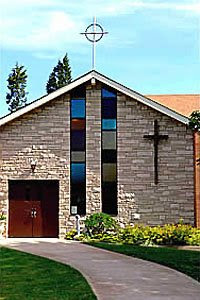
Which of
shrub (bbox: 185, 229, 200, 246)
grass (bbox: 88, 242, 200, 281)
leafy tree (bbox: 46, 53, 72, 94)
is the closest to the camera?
grass (bbox: 88, 242, 200, 281)

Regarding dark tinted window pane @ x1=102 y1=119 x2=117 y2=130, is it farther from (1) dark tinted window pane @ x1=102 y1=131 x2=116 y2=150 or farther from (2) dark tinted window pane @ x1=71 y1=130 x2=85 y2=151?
(2) dark tinted window pane @ x1=71 y1=130 x2=85 y2=151

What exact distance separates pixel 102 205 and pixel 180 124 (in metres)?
3.70

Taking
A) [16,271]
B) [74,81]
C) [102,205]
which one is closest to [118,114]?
[74,81]

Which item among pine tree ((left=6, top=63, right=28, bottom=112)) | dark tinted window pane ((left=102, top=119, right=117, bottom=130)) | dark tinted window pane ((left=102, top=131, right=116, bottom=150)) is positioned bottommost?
dark tinted window pane ((left=102, top=131, right=116, bottom=150))

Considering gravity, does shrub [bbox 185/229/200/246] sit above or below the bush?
below

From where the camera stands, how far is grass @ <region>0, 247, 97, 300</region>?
883 cm

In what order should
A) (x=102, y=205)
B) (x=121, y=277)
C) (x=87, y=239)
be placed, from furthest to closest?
1. (x=102, y=205)
2. (x=87, y=239)
3. (x=121, y=277)

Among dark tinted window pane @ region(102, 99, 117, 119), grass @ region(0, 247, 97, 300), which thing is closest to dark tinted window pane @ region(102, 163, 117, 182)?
dark tinted window pane @ region(102, 99, 117, 119)

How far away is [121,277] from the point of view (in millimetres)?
10492

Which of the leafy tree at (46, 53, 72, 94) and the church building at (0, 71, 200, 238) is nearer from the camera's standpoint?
the church building at (0, 71, 200, 238)

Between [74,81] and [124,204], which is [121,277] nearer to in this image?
[124,204]

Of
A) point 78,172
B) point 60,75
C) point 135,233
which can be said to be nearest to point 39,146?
point 78,172

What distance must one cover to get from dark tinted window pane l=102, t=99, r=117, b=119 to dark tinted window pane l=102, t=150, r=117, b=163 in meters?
1.16

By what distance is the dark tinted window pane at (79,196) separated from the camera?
19.3 metres
